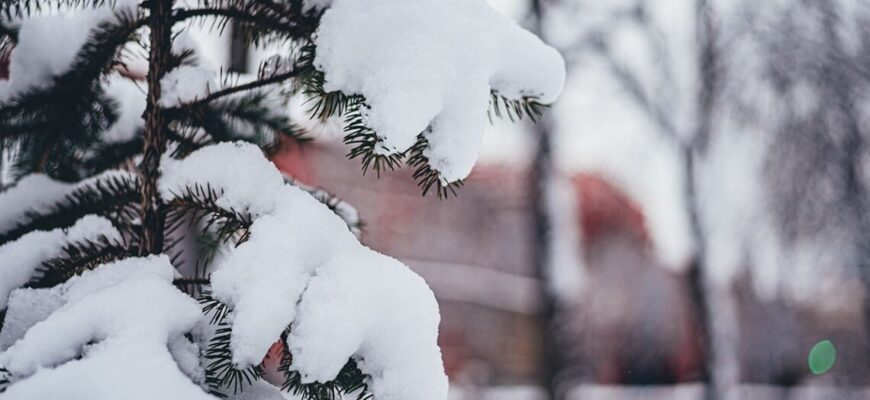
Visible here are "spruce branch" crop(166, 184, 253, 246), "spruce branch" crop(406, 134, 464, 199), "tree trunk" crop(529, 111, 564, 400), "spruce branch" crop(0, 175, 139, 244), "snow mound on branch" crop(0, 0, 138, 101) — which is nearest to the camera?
"spruce branch" crop(406, 134, 464, 199)

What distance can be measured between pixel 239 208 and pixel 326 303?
30cm

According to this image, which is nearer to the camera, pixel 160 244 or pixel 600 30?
pixel 160 244

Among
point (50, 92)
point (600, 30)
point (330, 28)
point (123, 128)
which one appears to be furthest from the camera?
point (600, 30)

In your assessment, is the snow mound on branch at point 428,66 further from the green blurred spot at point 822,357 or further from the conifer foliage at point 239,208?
the green blurred spot at point 822,357

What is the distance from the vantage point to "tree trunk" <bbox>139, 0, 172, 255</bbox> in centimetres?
131

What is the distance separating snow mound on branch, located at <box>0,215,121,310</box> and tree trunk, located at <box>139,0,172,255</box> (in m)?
0.11

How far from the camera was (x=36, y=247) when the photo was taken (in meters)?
1.32

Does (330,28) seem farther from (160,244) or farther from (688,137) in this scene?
(688,137)

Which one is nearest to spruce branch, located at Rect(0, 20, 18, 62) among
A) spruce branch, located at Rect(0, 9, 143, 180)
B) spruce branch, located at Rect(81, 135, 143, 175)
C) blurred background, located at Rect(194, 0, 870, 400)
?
spruce branch, located at Rect(0, 9, 143, 180)

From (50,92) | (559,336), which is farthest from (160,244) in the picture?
(559,336)

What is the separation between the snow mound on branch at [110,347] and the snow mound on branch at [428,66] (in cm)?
41

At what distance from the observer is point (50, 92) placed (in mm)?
1528

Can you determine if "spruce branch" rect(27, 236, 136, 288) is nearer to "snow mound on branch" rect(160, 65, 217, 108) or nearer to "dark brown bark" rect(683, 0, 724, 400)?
"snow mound on branch" rect(160, 65, 217, 108)

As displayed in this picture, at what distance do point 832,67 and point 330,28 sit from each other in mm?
5496
